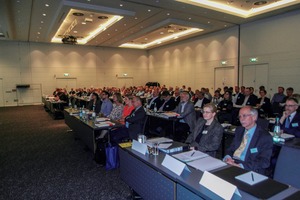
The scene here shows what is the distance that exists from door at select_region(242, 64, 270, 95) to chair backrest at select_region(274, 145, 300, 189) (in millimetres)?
9675

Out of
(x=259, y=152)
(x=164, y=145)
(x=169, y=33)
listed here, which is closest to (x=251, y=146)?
(x=259, y=152)

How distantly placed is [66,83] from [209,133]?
54.2 feet

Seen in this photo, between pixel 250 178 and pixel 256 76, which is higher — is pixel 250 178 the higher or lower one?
the lower one

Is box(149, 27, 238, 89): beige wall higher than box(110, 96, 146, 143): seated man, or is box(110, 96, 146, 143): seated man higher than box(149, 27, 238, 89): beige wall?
box(149, 27, 238, 89): beige wall

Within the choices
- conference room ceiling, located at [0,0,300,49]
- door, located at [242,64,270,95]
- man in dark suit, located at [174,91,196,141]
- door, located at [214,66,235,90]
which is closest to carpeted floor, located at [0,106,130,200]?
man in dark suit, located at [174,91,196,141]

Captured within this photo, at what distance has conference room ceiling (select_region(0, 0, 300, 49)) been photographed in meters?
8.45

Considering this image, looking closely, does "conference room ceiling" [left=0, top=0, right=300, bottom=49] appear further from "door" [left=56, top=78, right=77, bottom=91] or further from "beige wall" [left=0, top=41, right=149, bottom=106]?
"door" [left=56, top=78, right=77, bottom=91]

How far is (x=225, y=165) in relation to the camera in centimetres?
191

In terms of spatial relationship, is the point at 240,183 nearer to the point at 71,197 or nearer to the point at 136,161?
the point at 136,161

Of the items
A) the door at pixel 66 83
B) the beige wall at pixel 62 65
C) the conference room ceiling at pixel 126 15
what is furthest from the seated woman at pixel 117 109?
the beige wall at pixel 62 65

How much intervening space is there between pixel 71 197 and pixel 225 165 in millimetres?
2290

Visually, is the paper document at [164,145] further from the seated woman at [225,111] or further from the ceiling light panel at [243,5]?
the ceiling light panel at [243,5]

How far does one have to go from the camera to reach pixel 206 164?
6.40ft

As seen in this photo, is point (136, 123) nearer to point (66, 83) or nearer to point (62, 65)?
point (66, 83)
